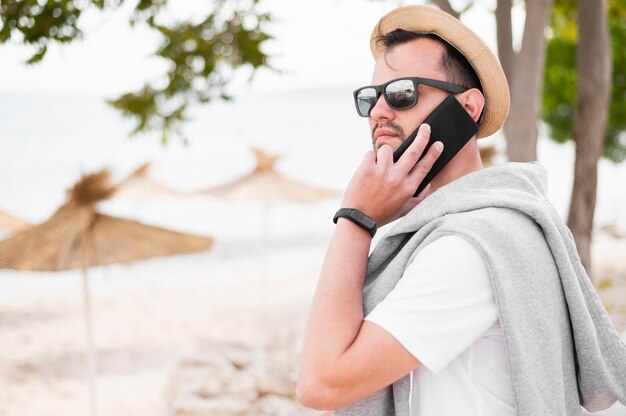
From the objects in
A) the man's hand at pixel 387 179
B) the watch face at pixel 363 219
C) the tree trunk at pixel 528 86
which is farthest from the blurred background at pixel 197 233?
the watch face at pixel 363 219

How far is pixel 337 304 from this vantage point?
53.6 inches

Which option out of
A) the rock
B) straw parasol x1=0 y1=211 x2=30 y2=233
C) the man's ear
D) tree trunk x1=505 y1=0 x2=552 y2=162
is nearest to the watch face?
the man's ear

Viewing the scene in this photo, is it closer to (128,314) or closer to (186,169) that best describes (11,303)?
(128,314)

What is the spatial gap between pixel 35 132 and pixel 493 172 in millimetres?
61128

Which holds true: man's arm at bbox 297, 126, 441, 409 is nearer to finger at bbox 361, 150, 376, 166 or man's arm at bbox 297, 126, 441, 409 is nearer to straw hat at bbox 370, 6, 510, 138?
finger at bbox 361, 150, 376, 166

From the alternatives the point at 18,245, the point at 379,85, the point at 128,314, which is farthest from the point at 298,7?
the point at 379,85

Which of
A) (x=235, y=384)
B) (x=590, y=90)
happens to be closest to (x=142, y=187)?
(x=235, y=384)

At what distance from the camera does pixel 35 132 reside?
57.0 metres

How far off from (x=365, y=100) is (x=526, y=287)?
697 millimetres

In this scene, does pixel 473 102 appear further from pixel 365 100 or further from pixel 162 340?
pixel 162 340

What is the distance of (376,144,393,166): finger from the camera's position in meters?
1.54

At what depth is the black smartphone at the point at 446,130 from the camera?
5.32 feet

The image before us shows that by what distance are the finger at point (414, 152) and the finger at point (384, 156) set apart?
24mm

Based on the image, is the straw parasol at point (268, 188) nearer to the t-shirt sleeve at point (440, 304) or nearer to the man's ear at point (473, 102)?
the man's ear at point (473, 102)
